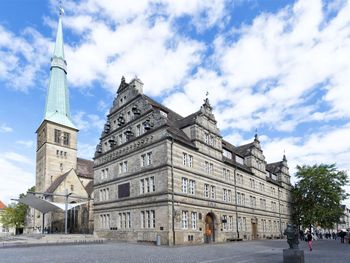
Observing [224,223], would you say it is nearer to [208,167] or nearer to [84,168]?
[208,167]

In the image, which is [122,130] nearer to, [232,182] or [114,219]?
[114,219]

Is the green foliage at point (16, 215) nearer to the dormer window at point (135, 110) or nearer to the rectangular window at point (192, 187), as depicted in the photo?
the dormer window at point (135, 110)

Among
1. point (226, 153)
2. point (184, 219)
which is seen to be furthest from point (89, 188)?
point (184, 219)

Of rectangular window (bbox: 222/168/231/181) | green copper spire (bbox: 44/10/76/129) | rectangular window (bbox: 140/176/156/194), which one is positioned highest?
green copper spire (bbox: 44/10/76/129)

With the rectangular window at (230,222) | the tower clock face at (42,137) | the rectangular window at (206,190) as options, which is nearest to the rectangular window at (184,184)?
the rectangular window at (206,190)

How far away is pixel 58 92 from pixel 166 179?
148ft

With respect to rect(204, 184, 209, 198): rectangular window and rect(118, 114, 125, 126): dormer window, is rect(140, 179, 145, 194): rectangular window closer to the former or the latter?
rect(204, 184, 209, 198): rectangular window

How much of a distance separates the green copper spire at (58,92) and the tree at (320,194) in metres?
46.0

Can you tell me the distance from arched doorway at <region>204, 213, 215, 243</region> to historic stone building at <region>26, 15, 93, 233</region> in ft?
82.3

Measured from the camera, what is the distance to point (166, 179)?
29.8 m

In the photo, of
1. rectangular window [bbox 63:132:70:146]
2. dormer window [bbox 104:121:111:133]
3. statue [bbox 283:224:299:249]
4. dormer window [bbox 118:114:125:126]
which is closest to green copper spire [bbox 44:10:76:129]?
rectangular window [bbox 63:132:70:146]

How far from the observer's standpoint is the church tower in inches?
2445

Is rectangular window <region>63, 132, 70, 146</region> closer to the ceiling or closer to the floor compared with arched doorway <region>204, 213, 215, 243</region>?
closer to the ceiling

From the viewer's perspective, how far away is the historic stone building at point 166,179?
30.6m
